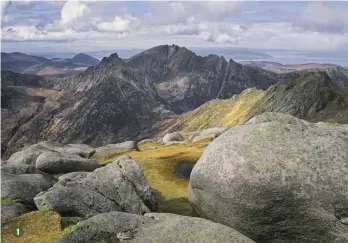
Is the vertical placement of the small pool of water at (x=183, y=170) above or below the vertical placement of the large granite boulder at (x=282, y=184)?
below

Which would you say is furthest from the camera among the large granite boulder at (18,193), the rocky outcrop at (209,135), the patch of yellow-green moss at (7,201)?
the rocky outcrop at (209,135)

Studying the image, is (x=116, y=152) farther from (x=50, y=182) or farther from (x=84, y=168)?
(x=50, y=182)

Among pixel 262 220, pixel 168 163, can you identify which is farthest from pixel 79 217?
pixel 168 163

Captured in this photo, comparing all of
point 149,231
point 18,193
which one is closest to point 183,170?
point 18,193

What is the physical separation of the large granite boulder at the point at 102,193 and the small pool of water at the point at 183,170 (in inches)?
744

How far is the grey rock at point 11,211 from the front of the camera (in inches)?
1478

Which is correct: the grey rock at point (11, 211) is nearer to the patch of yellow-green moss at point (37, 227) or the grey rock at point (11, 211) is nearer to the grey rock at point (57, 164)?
the patch of yellow-green moss at point (37, 227)

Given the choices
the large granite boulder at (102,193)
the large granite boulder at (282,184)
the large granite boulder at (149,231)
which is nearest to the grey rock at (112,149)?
the large granite boulder at (102,193)

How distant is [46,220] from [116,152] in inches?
3110

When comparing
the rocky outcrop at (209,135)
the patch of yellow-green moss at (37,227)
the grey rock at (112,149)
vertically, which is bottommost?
the rocky outcrop at (209,135)

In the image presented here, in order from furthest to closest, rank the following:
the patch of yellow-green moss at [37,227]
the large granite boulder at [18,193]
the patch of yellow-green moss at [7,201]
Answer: the patch of yellow-green moss at [7,201]
the large granite boulder at [18,193]
the patch of yellow-green moss at [37,227]

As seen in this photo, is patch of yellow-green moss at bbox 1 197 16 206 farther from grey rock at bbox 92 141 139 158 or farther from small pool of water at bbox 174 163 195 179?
grey rock at bbox 92 141 139 158

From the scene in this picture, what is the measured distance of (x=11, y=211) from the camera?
130ft

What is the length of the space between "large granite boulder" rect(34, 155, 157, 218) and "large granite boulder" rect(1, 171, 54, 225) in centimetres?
231
